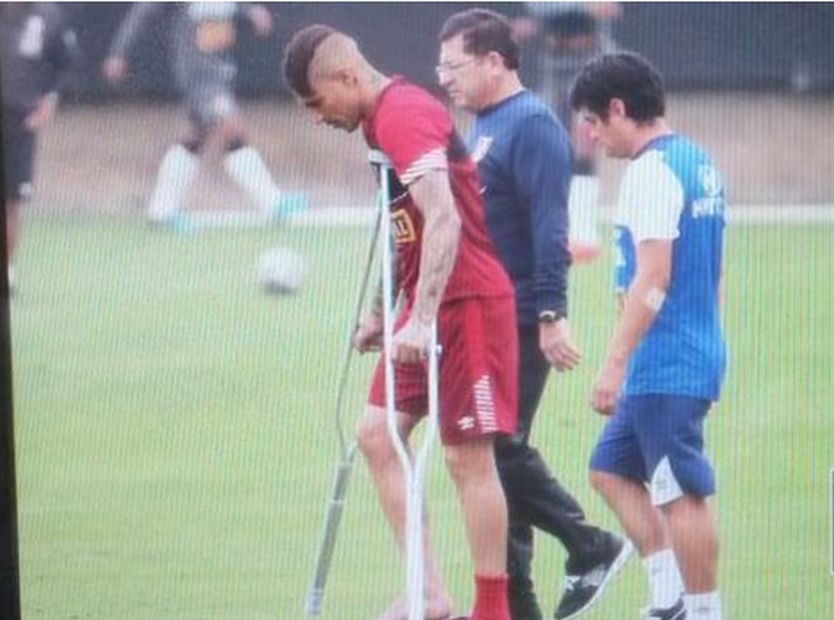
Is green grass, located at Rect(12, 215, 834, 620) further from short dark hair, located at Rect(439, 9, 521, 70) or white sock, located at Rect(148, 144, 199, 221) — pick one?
short dark hair, located at Rect(439, 9, 521, 70)

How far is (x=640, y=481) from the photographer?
385cm

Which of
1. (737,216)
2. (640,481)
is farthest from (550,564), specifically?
(737,216)

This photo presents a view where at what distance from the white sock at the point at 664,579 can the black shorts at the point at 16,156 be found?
1.05m

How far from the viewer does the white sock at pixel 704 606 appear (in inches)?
150

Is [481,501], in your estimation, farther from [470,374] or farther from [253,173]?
[253,173]

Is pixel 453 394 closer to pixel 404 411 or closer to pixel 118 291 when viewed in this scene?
pixel 404 411

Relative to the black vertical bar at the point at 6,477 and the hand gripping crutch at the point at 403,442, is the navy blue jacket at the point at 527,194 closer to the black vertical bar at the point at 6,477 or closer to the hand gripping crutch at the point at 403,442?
the hand gripping crutch at the point at 403,442

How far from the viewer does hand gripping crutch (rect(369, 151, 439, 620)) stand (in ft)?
12.2

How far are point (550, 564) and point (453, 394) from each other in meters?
0.37

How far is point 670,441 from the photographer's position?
12.4 ft

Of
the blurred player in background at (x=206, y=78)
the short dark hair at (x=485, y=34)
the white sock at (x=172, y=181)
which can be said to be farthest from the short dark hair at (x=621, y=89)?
the white sock at (x=172, y=181)

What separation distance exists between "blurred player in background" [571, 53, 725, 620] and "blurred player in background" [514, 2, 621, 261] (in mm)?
60

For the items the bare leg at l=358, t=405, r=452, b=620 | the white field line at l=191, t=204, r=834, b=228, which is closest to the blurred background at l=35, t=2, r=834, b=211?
the white field line at l=191, t=204, r=834, b=228

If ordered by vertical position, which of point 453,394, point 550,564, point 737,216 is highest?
point 737,216
